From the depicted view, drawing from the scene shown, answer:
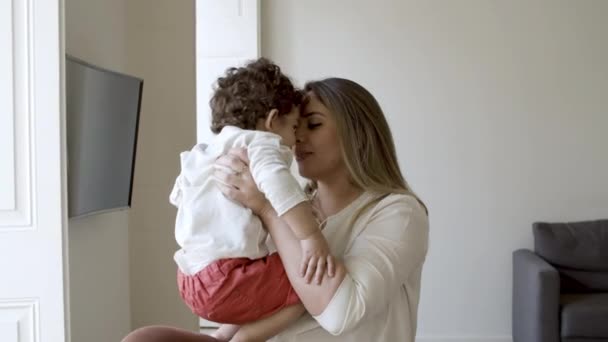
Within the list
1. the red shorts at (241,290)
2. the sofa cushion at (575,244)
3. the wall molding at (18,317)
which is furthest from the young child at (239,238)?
the sofa cushion at (575,244)

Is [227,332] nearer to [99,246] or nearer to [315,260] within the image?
[315,260]

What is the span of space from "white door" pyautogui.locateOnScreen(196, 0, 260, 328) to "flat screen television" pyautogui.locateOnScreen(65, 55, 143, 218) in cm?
207

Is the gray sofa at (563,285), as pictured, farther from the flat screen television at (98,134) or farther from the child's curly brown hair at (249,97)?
the child's curly brown hair at (249,97)

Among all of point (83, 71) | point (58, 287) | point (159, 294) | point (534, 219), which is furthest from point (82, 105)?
point (534, 219)

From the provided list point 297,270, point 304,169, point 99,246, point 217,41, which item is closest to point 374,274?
point 297,270

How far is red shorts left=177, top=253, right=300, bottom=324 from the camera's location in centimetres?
134

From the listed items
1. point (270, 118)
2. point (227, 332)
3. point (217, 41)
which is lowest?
point (227, 332)

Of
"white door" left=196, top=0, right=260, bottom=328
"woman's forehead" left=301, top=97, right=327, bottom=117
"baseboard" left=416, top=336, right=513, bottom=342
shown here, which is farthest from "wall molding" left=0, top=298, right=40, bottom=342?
"baseboard" left=416, top=336, right=513, bottom=342

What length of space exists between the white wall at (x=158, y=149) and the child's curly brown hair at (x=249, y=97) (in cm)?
143

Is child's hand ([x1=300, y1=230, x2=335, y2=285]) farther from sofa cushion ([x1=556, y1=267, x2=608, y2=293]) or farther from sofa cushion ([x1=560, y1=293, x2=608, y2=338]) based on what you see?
sofa cushion ([x1=556, y1=267, x2=608, y2=293])

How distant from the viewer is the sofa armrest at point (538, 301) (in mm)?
4000

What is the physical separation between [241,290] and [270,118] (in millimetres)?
374

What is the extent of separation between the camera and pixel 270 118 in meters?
1.47

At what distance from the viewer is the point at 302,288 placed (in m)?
1.34
